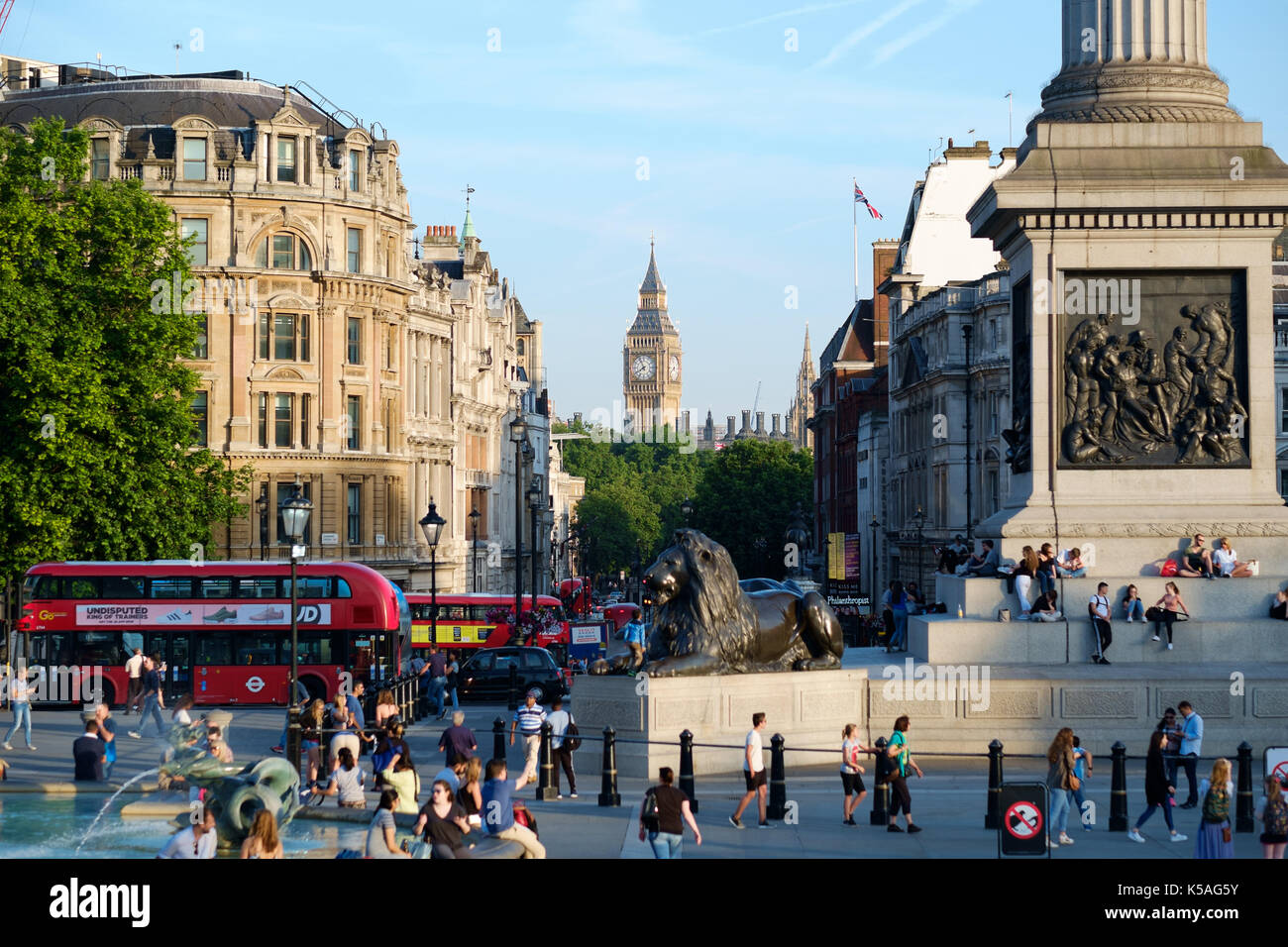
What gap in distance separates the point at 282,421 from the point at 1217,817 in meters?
56.2

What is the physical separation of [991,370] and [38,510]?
41.4m

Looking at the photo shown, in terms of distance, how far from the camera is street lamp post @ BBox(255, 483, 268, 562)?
65.2 meters

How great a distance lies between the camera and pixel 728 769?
2370 centimetres

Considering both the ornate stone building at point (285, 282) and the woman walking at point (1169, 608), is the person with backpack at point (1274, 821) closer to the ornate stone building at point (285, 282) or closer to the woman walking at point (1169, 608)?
the woman walking at point (1169, 608)

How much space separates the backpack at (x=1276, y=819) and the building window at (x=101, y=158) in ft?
188

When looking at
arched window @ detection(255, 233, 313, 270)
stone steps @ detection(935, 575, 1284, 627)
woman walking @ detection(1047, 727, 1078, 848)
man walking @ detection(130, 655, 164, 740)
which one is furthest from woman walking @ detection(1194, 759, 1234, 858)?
arched window @ detection(255, 233, 313, 270)

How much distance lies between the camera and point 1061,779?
1788 centimetres

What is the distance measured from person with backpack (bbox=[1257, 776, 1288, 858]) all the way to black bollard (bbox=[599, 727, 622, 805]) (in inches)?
317

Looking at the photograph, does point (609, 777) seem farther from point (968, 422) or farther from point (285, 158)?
point (968, 422)

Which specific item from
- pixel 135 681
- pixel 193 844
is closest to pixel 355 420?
pixel 135 681

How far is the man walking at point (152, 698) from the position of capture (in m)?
33.9

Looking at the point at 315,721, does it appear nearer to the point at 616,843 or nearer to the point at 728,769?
the point at 728,769

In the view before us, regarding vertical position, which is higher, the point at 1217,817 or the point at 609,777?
the point at 1217,817

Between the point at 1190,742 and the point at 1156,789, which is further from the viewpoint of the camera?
the point at 1190,742
